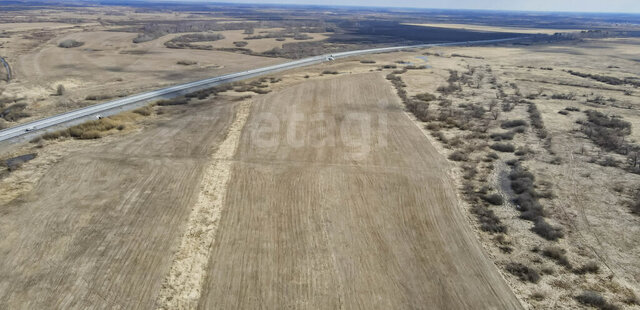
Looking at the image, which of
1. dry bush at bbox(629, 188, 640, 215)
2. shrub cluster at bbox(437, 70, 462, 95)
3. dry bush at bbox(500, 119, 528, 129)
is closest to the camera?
dry bush at bbox(629, 188, 640, 215)

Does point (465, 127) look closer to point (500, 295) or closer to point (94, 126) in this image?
point (500, 295)

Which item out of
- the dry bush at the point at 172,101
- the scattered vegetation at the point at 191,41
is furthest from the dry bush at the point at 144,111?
the scattered vegetation at the point at 191,41

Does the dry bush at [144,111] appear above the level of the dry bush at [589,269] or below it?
above

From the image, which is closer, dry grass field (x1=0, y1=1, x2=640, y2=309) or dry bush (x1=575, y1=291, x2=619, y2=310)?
dry bush (x1=575, y1=291, x2=619, y2=310)

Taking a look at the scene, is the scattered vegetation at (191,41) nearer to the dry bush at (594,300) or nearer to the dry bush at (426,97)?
the dry bush at (426,97)

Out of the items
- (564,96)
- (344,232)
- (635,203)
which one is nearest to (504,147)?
(635,203)

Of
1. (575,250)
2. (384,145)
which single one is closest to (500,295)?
(575,250)

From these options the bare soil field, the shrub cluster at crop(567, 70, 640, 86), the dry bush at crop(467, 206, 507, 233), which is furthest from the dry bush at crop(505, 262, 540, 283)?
the shrub cluster at crop(567, 70, 640, 86)

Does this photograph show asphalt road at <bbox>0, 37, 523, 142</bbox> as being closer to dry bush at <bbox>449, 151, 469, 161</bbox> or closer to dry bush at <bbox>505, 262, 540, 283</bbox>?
dry bush at <bbox>449, 151, 469, 161</bbox>
